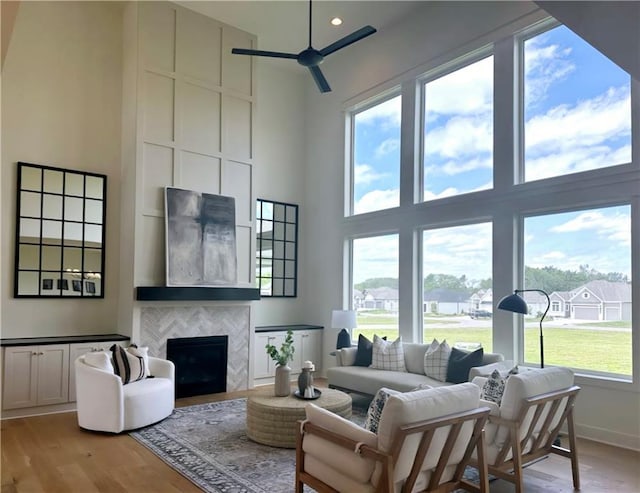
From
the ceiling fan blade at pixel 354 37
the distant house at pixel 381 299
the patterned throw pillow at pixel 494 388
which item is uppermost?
the ceiling fan blade at pixel 354 37

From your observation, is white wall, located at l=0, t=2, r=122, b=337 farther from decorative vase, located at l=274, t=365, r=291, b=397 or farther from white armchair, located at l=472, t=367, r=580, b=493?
white armchair, located at l=472, t=367, r=580, b=493

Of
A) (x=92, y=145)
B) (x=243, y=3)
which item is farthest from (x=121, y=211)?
(x=243, y=3)

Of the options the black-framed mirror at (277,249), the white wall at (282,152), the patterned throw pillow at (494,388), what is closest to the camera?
the patterned throw pillow at (494,388)

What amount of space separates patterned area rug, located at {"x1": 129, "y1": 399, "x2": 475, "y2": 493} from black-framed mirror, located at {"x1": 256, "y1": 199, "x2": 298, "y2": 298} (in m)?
3.01

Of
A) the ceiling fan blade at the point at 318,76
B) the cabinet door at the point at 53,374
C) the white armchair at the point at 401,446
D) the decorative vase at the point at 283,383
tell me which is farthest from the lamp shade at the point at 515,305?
the cabinet door at the point at 53,374

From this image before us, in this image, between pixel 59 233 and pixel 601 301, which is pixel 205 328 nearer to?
pixel 59 233

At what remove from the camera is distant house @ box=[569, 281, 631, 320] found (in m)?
4.62

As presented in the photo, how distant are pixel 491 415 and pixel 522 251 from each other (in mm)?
2709

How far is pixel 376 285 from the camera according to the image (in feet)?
24.2

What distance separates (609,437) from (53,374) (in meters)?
6.04

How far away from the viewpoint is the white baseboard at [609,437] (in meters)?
4.40

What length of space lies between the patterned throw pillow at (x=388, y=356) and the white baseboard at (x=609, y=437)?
2033mm

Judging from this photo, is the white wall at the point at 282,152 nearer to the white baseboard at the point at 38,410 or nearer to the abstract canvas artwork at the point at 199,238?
the abstract canvas artwork at the point at 199,238

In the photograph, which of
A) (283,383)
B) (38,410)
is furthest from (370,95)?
(38,410)
